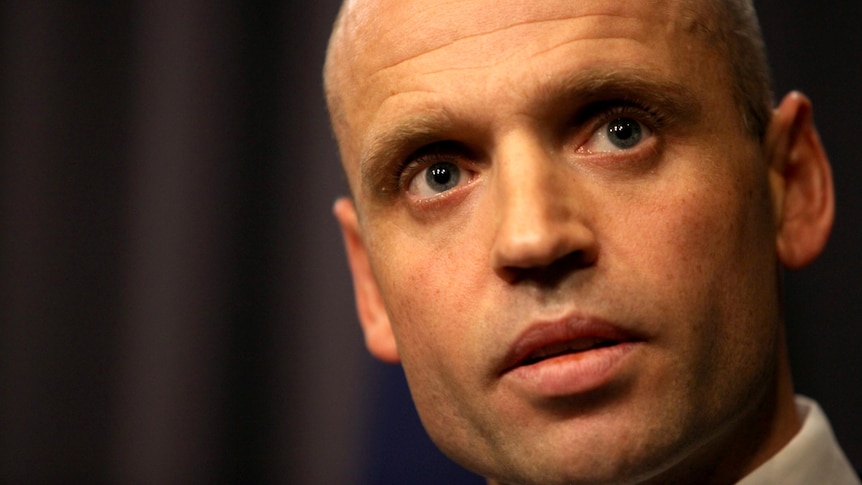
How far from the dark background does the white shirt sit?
88 centimetres

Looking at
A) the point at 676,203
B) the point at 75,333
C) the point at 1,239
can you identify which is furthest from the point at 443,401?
the point at 1,239

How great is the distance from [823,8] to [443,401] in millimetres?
1216

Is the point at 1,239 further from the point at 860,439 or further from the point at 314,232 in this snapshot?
the point at 860,439

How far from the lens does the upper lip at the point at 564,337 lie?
0.99 meters

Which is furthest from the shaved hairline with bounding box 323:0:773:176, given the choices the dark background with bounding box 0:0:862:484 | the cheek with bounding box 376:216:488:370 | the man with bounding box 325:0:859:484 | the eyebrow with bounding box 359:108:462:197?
the dark background with bounding box 0:0:862:484

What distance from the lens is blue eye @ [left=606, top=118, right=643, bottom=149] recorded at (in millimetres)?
1103

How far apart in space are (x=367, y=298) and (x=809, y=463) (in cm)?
69

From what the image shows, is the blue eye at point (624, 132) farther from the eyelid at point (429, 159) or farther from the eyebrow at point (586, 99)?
the eyelid at point (429, 159)

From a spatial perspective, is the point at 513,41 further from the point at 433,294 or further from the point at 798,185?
the point at 798,185

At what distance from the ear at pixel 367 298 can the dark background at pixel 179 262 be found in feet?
1.66

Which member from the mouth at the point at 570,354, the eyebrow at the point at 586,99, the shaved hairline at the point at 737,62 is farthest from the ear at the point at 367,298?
the mouth at the point at 570,354

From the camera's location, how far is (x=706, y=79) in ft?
3.71

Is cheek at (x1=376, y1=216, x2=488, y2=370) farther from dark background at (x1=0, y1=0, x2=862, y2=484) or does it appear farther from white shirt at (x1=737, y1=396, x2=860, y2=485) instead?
dark background at (x1=0, y1=0, x2=862, y2=484)

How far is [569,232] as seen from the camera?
984 millimetres
